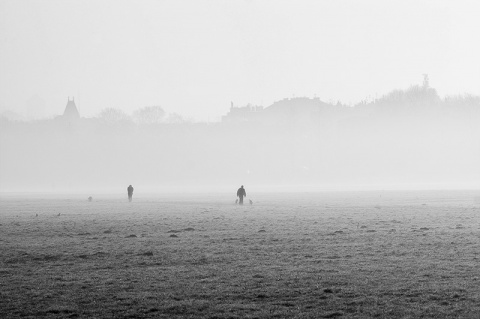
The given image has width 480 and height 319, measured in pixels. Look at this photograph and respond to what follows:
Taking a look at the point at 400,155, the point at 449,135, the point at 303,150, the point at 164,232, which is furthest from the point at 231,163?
the point at 164,232

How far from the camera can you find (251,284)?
22.0 m

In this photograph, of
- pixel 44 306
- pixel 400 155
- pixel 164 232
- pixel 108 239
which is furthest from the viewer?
pixel 400 155

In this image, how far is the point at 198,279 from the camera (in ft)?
75.5

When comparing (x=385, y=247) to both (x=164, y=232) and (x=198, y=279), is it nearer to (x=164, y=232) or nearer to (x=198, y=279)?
(x=198, y=279)

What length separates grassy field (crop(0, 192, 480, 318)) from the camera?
19.0 metres

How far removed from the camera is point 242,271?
79.3 ft

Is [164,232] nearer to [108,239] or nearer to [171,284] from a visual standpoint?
[108,239]

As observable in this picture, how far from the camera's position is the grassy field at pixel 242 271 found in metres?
19.0

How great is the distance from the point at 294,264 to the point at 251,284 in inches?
155

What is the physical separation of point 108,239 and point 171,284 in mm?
12330

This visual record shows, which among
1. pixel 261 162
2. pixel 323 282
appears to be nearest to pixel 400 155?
pixel 261 162

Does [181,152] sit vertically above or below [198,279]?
above

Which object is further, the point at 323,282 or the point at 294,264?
the point at 294,264

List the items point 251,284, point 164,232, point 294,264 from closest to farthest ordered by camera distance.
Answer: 1. point 251,284
2. point 294,264
3. point 164,232
